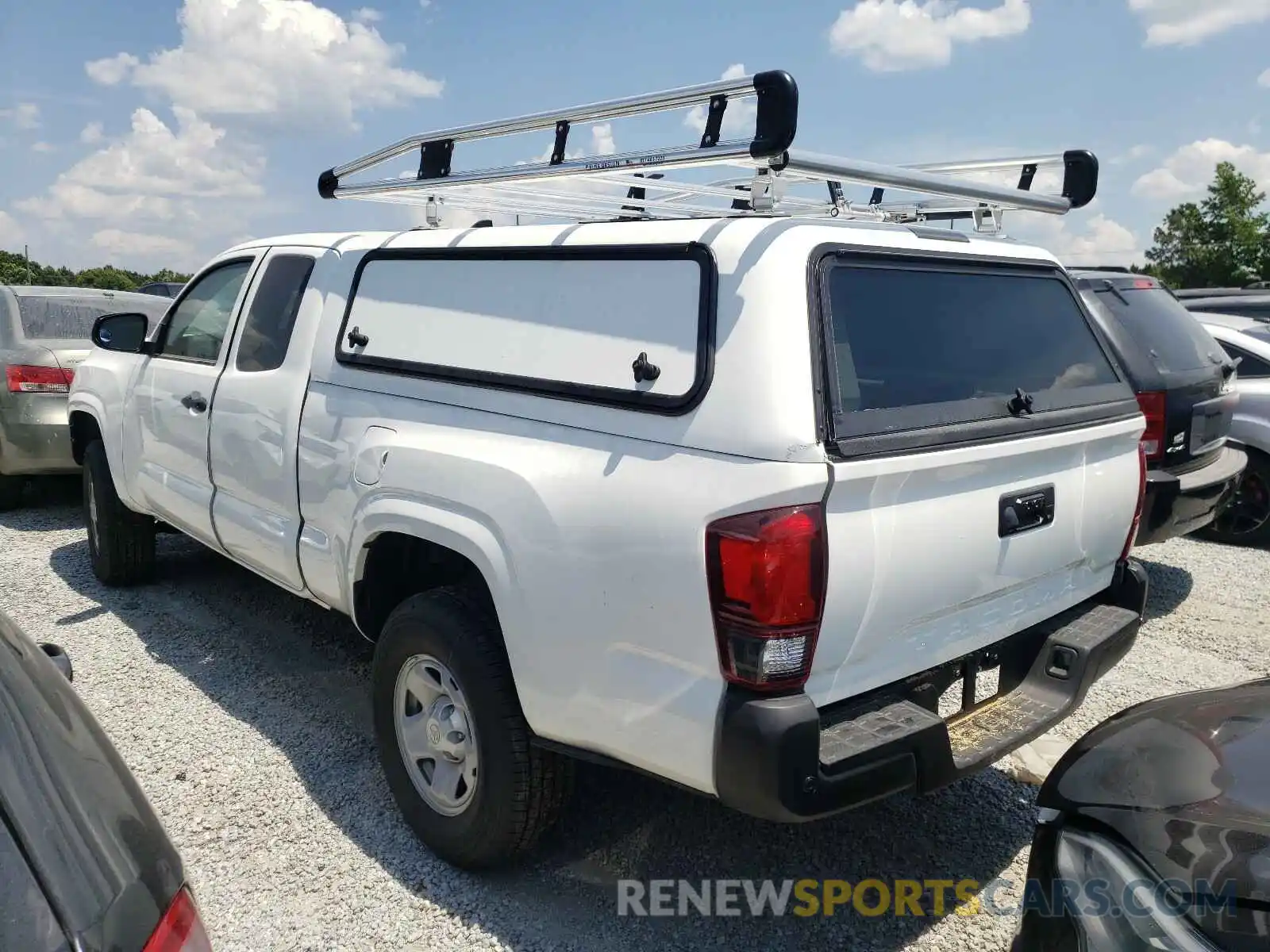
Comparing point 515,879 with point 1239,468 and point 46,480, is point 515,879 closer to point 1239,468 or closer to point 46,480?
point 1239,468

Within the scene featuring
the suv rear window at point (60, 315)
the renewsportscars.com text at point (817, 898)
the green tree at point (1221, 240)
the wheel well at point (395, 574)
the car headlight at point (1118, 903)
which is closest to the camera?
the car headlight at point (1118, 903)

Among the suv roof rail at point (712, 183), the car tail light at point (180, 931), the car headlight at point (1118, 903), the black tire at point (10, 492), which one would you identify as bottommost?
the black tire at point (10, 492)

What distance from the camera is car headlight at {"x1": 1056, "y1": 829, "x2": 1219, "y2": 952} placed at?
1.64 metres

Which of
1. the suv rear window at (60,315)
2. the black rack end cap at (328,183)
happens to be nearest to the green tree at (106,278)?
the suv rear window at (60,315)

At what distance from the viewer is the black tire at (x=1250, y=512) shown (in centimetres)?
656

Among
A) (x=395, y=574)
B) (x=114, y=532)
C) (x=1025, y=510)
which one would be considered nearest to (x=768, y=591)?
(x=1025, y=510)

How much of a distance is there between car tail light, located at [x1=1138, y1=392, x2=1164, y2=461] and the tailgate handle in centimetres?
264

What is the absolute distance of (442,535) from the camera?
9.11 ft

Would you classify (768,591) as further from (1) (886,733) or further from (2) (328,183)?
(2) (328,183)

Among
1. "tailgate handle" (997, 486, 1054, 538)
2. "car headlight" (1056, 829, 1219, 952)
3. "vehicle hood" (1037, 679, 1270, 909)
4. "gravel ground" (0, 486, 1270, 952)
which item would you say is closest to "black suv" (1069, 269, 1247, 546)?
"gravel ground" (0, 486, 1270, 952)

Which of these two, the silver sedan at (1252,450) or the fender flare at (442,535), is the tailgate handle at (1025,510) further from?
the silver sedan at (1252,450)

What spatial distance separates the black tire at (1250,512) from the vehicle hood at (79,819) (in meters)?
7.01

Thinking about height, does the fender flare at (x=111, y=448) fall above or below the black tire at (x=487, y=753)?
above

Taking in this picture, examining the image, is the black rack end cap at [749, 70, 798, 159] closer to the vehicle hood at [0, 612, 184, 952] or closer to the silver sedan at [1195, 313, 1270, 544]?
the vehicle hood at [0, 612, 184, 952]
